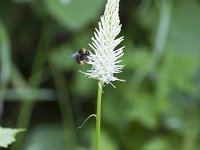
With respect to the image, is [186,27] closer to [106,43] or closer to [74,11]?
[74,11]

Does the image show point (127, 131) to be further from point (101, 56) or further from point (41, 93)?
point (101, 56)

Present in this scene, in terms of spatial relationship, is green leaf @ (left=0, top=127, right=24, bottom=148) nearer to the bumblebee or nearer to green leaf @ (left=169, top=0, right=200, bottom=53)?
the bumblebee

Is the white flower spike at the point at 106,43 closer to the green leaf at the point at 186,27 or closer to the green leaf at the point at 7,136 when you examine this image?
the green leaf at the point at 7,136

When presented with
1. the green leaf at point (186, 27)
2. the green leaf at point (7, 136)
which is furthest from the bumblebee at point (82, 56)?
the green leaf at point (186, 27)

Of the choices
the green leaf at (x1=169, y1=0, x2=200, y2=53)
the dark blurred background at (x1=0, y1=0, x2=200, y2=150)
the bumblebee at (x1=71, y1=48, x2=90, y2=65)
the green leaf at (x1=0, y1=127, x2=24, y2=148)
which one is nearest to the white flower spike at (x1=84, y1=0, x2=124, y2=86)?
the bumblebee at (x1=71, y1=48, x2=90, y2=65)

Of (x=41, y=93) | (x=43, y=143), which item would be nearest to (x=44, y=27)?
(x=41, y=93)
